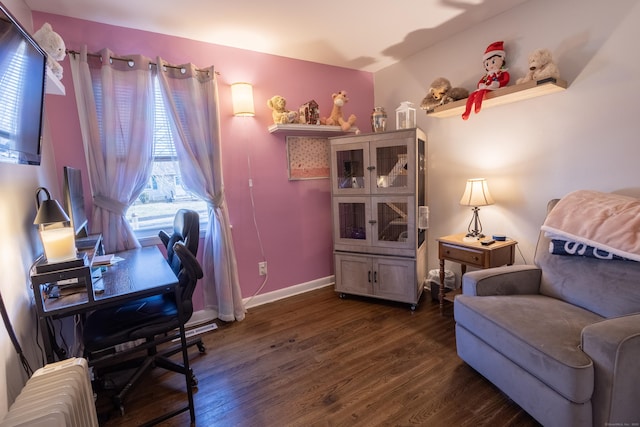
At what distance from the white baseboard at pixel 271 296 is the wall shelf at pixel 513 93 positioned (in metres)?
1.94

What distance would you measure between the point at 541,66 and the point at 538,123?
41 cm

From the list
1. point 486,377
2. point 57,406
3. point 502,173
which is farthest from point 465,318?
point 57,406

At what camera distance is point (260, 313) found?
2.73m

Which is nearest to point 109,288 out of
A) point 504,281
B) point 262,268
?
point 262,268

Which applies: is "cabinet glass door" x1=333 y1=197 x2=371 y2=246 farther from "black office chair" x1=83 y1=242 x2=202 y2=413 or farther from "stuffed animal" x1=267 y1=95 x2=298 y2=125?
"black office chair" x1=83 y1=242 x2=202 y2=413

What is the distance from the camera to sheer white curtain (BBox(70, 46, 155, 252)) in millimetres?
2045

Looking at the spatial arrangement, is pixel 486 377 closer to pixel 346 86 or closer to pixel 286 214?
pixel 286 214

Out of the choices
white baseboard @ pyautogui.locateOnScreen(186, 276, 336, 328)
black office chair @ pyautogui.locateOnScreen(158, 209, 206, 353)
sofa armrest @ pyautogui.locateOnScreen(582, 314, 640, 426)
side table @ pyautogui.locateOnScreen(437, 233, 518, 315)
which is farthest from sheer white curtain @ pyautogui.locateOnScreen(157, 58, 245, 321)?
sofa armrest @ pyautogui.locateOnScreen(582, 314, 640, 426)

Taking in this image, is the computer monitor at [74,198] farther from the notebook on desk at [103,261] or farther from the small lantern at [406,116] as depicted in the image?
the small lantern at [406,116]

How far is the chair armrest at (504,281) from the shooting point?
1852mm

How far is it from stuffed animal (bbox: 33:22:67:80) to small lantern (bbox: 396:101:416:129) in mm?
2482

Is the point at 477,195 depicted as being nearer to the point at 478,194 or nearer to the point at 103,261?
the point at 478,194

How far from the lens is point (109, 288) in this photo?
1421 mm

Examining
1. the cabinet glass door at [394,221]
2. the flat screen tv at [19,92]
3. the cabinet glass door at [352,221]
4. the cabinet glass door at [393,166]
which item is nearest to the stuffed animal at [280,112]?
the cabinet glass door at [393,166]
